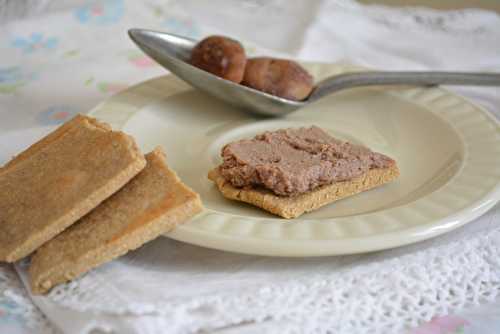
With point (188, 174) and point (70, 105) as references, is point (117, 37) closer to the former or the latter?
point (70, 105)

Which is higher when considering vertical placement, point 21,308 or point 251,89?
point 251,89

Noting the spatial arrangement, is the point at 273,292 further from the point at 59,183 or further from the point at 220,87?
the point at 220,87

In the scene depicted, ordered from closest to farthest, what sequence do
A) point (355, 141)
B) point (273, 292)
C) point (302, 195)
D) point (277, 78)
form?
point (273, 292), point (302, 195), point (355, 141), point (277, 78)

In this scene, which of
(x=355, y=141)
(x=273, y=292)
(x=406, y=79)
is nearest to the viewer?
(x=273, y=292)

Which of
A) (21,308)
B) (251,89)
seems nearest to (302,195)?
(251,89)

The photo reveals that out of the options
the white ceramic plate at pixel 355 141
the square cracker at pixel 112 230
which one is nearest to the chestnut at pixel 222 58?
the white ceramic plate at pixel 355 141

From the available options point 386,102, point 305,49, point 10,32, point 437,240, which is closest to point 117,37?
point 10,32
